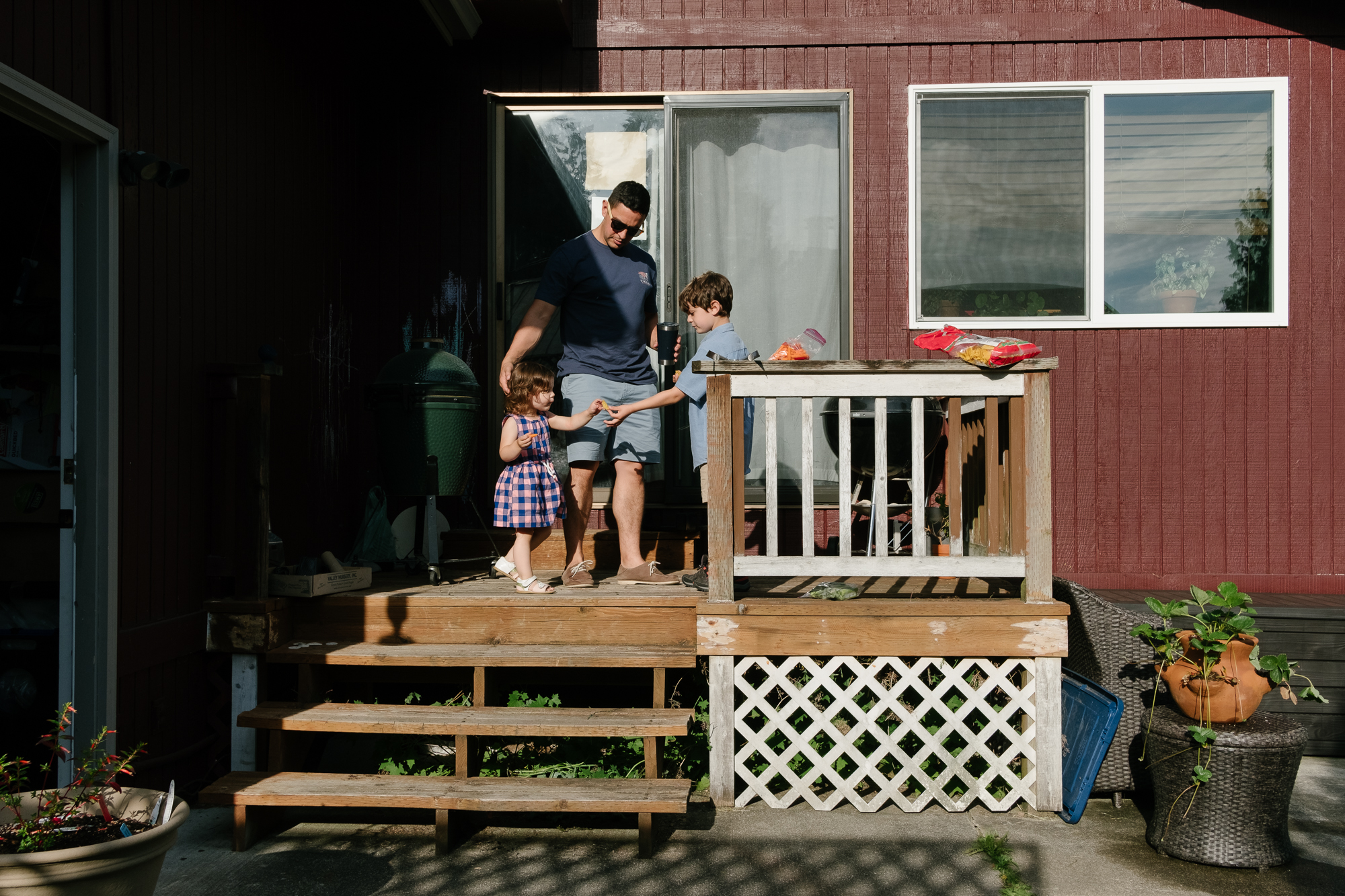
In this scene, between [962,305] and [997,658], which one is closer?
[997,658]

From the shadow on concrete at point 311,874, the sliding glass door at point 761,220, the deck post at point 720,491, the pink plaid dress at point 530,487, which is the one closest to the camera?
the shadow on concrete at point 311,874

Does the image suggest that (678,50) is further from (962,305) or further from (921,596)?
(921,596)

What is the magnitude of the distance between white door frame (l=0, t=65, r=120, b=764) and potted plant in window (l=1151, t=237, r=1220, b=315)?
15.2ft

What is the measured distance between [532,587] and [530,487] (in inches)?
15.3

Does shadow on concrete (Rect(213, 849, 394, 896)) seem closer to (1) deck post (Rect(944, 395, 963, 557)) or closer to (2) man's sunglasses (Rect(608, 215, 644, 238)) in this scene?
(1) deck post (Rect(944, 395, 963, 557))

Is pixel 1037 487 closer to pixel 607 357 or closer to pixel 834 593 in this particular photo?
pixel 834 593

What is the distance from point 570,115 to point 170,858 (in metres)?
3.91

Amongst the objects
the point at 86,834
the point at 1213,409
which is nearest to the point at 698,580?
the point at 86,834

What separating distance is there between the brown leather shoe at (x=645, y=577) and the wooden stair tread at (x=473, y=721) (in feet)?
2.44

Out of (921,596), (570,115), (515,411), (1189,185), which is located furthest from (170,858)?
(1189,185)

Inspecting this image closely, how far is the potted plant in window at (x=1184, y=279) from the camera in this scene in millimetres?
5145

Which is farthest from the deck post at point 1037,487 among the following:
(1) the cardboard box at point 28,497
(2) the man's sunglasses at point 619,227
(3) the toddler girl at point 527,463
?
(1) the cardboard box at point 28,497

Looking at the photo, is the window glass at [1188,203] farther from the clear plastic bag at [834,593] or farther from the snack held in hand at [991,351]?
the clear plastic bag at [834,593]

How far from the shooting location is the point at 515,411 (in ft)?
13.4
